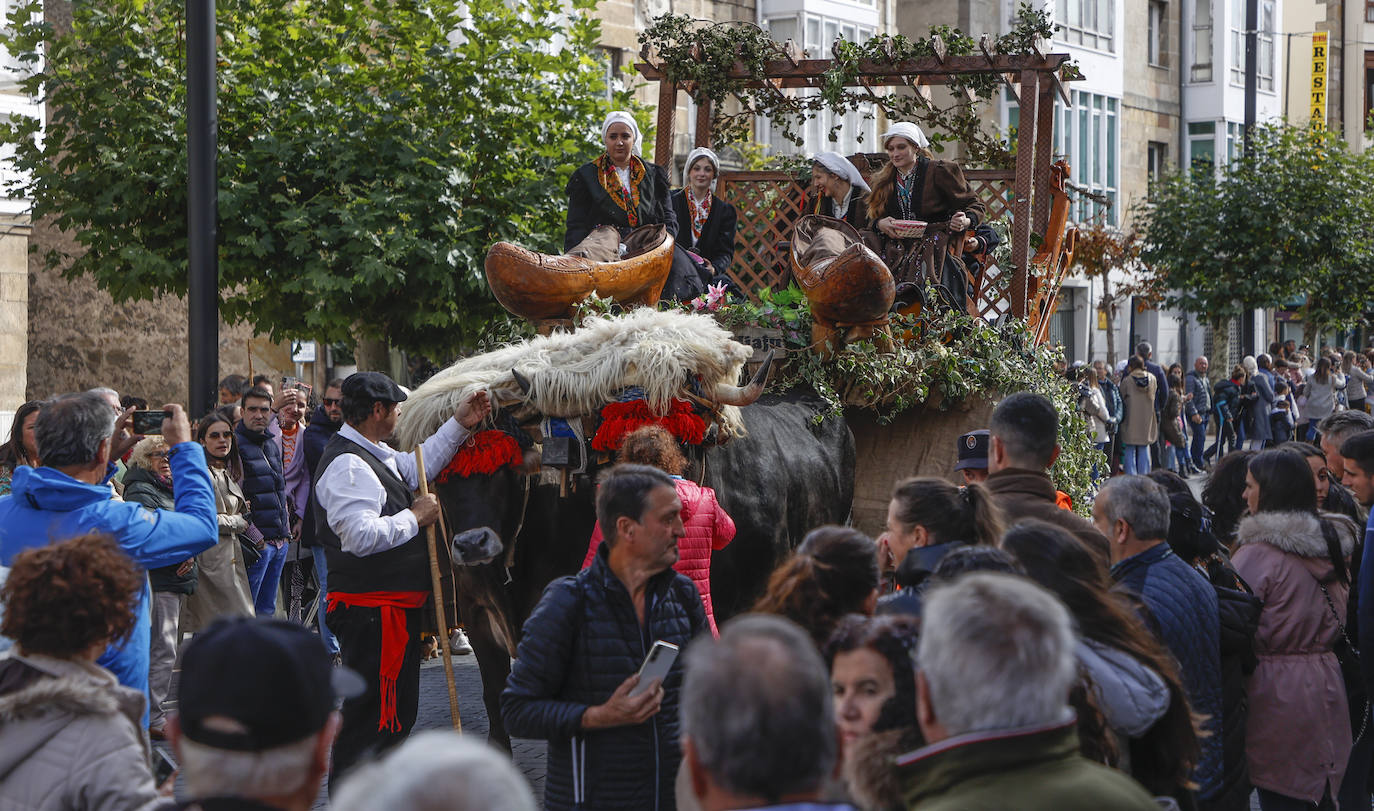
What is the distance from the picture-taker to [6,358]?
16219mm

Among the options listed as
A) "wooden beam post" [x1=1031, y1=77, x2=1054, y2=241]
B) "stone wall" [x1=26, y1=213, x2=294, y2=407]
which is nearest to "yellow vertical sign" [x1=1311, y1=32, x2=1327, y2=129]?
"stone wall" [x1=26, y1=213, x2=294, y2=407]

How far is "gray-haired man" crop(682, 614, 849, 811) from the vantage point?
8.02ft

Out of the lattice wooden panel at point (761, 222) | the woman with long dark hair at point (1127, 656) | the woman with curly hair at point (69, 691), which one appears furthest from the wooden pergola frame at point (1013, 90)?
the woman with curly hair at point (69, 691)

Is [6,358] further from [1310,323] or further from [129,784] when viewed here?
[1310,323]

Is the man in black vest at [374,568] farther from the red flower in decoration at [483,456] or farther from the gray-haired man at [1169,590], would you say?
the gray-haired man at [1169,590]

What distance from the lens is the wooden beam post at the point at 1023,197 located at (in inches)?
362

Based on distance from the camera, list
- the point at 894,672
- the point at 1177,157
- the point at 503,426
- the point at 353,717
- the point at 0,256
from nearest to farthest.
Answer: the point at 894,672, the point at 353,717, the point at 503,426, the point at 0,256, the point at 1177,157

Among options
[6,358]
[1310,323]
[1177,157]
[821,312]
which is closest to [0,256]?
[6,358]

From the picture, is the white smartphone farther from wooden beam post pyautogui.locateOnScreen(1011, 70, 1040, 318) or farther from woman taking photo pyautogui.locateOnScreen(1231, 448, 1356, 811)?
wooden beam post pyautogui.locateOnScreen(1011, 70, 1040, 318)

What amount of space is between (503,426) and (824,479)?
2.17 metres

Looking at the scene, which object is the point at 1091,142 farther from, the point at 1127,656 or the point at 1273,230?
the point at 1127,656

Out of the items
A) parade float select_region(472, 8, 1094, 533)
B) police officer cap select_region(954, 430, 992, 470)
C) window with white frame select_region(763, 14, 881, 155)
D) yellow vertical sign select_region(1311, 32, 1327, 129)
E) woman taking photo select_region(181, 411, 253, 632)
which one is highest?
yellow vertical sign select_region(1311, 32, 1327, 129)

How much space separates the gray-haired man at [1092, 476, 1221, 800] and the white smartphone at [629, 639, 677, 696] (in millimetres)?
1341

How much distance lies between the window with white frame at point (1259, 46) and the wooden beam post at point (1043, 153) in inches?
1144
